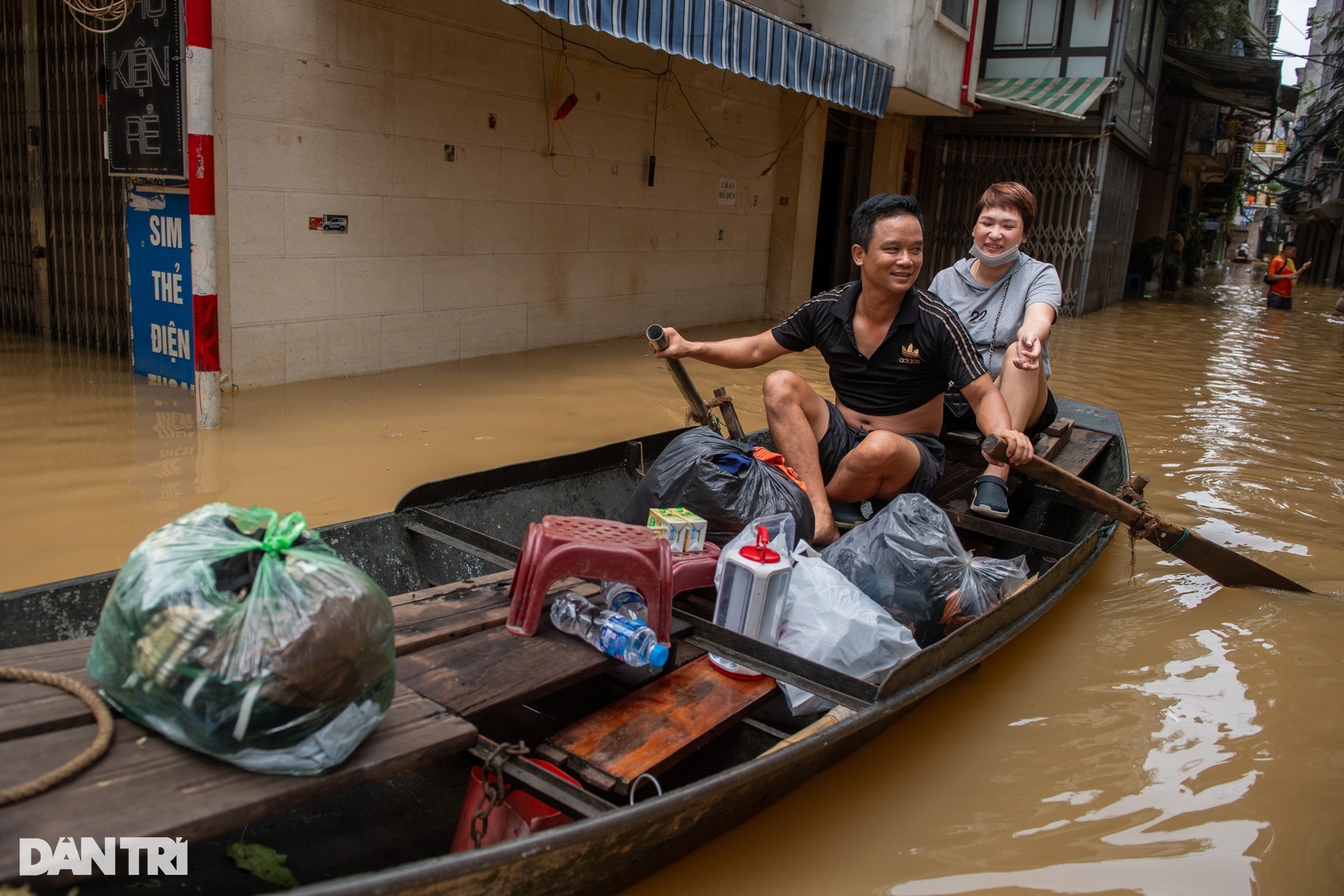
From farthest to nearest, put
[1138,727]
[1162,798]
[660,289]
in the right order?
1. [660,289]
2. [1138,727]
3. [1162,798]

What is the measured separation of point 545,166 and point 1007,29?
32.0 feet

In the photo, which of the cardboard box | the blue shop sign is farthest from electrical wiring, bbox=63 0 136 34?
the cardboard box

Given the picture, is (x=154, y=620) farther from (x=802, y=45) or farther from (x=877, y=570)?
(x=802, y=45)

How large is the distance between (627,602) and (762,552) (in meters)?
0.42

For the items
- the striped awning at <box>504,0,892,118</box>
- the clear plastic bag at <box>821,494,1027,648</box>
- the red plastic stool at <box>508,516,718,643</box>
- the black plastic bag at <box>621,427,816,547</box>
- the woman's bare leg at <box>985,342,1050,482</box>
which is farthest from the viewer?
the striped awning at <box>504,0,892,118</box>

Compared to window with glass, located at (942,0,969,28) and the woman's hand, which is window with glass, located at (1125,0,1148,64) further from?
the woman's hand

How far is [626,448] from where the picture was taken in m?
4.14

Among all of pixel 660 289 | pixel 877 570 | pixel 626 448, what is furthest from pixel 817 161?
pixel 877 570

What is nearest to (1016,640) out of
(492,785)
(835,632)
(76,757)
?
(835,632)

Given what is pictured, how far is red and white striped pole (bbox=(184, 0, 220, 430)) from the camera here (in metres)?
4.66

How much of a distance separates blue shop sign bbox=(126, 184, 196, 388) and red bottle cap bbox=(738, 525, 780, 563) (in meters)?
4.39

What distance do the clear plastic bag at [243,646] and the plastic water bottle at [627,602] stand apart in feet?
3.12

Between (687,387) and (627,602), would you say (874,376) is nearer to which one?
(687,387)

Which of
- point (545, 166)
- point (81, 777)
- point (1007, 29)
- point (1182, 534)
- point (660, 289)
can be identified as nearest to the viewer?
point (81, 777)
